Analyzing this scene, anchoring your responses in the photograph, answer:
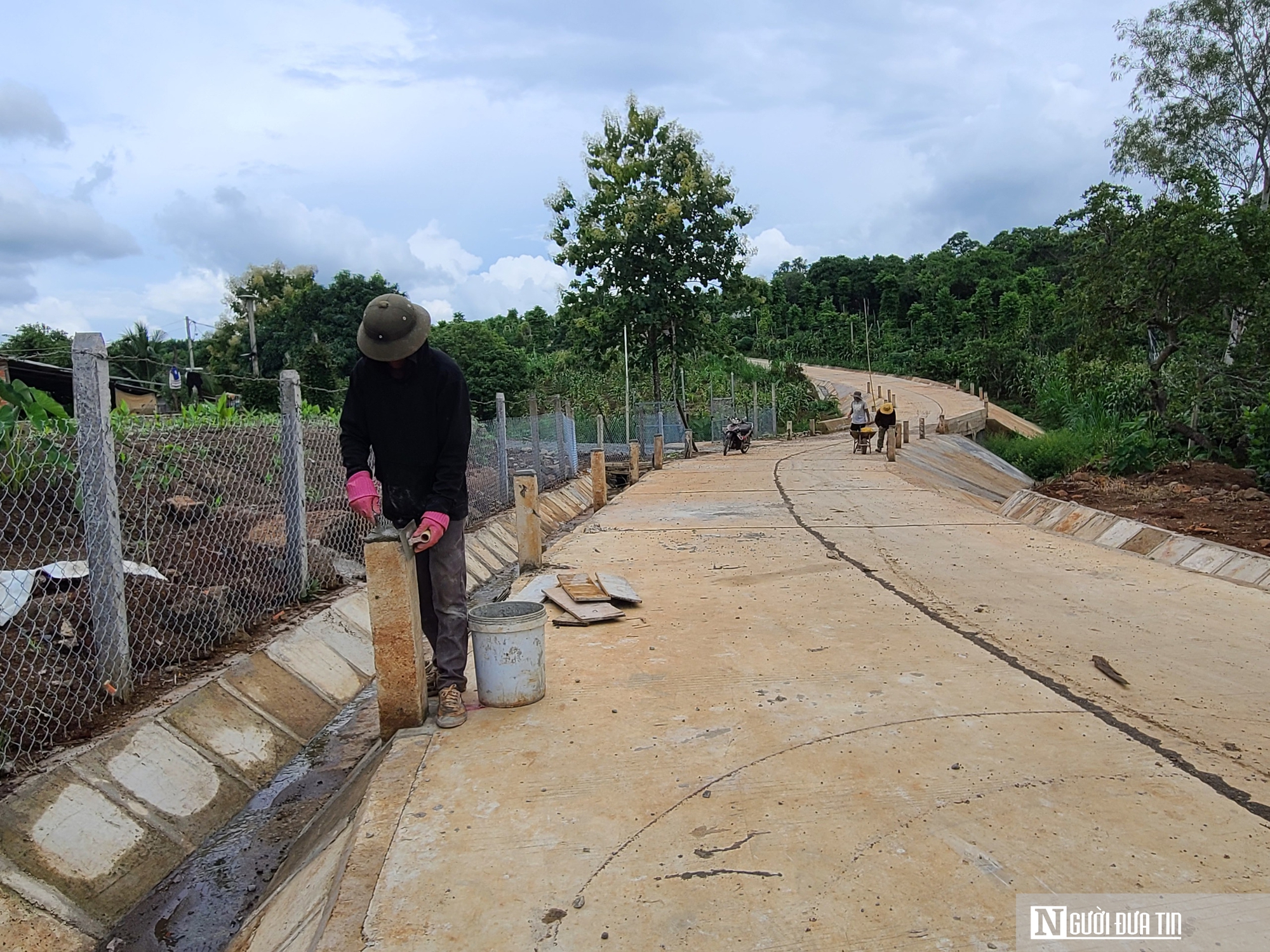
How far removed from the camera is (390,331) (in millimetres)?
3584

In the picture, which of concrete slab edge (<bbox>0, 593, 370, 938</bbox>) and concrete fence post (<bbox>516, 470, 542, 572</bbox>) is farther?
concrete fence post (<bbox>516, 470, 542, 572</bbox>)

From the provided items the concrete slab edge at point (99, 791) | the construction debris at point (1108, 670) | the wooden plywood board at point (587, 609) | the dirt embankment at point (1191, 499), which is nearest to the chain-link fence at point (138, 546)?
the concrete slab edge at point (99, 791)

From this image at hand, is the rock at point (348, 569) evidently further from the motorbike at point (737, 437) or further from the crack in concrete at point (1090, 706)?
the motorbike at point (737, 437)

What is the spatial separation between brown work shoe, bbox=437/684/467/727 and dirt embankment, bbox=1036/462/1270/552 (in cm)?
758

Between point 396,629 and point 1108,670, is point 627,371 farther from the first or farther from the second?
point 396,629

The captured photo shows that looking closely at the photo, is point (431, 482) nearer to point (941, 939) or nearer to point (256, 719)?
point (256, 719)

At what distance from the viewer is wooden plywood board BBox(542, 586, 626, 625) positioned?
5359 millimetres

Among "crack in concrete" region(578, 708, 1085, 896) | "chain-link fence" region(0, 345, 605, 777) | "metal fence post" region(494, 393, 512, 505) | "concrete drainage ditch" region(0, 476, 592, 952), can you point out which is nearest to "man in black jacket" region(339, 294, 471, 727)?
"concrete drainage ditch" region(0, 476, 592, 952)

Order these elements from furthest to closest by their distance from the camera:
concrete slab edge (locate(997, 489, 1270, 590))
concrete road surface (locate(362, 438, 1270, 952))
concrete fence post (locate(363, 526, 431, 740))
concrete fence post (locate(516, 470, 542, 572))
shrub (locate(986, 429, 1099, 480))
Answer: shrub (locate(986, 429, 1099, 480)) → concrete fence post (locate(516, 470, 542, 572)) → concrete slab edge (locate(997, 489, 1270, 590)) → concrete fence post (locate(363, 526, 431, 740)) → concrete road surface (locate(362, 438, 1270, 952))

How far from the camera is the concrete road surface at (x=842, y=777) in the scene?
2.35 metres

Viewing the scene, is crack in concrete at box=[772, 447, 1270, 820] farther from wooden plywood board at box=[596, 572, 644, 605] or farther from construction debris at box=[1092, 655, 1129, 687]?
wooden plywood board at box=[596, 572, 644, 605]

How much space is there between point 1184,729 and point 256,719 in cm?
451

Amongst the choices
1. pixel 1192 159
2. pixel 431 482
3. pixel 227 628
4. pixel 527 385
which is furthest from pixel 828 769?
pixel 527 385

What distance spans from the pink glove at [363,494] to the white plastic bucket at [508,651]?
65cm
